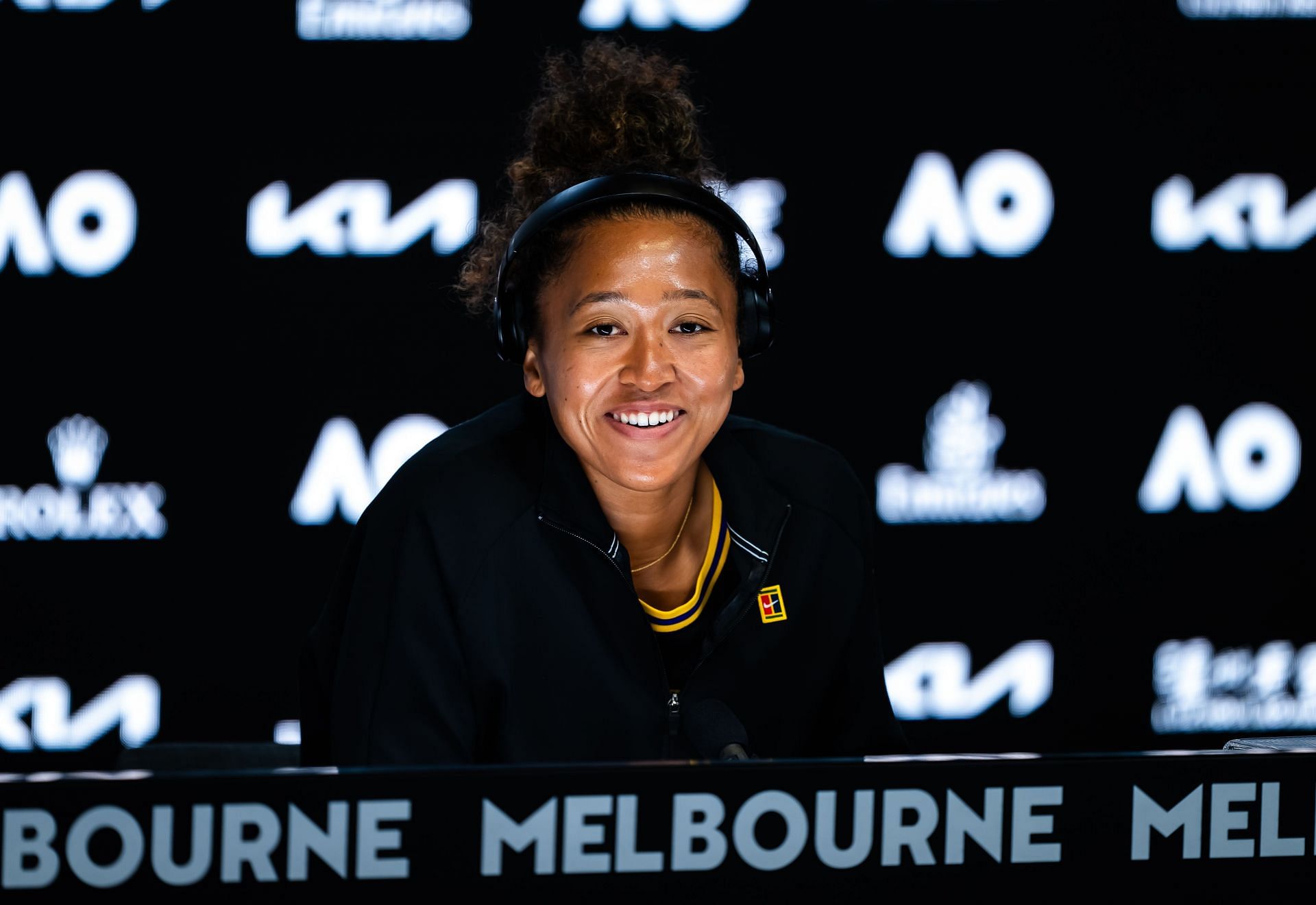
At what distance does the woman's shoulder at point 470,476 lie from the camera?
145 centimetres

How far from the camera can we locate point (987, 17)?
2445 millimetres

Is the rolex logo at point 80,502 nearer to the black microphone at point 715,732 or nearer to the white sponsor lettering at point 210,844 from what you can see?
the black microphone at point 715,732

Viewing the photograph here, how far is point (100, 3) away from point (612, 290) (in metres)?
1.30

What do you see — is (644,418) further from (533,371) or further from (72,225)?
(72,225)

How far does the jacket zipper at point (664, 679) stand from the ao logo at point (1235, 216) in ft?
4.87

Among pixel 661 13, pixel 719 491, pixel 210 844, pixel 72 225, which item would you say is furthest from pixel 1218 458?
pixel 210 844

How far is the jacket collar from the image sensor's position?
1.45 metres

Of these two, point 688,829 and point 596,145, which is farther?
point 596,145

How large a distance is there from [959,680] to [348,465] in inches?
43.6

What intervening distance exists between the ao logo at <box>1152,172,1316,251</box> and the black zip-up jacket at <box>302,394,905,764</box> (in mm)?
1251

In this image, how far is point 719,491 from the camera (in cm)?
158

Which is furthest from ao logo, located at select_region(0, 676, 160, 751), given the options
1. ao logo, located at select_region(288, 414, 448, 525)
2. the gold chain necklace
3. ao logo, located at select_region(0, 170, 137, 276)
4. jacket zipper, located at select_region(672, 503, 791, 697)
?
jacket zipper, located at select_region(672, 503, 791, 697)

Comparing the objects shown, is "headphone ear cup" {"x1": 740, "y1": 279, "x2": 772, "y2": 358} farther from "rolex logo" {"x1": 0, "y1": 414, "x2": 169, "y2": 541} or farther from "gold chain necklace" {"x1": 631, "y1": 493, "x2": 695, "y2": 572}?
"rolex logo" {"x1": 0, "y1": 414, "x2": 169, "y2": 541}

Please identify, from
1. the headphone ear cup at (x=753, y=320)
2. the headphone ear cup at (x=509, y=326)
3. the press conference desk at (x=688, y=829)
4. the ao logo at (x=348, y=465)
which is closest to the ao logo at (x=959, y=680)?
the ao logo at (x=348, y=465)
